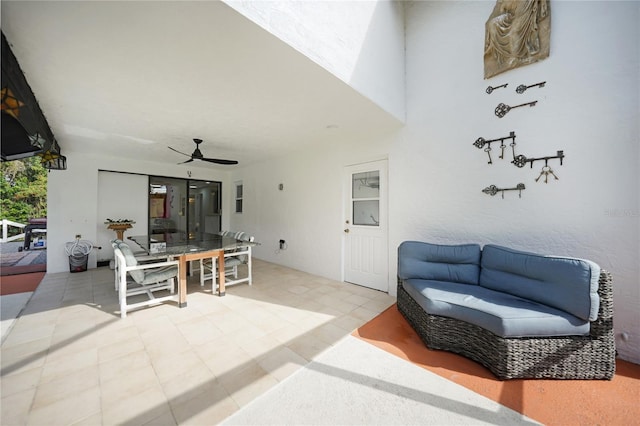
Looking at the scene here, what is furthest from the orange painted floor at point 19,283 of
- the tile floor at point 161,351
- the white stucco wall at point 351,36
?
the white stucco wall at point 351,36

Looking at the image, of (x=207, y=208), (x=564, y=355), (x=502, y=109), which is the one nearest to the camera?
(x=564, y=355)

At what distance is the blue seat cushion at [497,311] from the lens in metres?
1.77

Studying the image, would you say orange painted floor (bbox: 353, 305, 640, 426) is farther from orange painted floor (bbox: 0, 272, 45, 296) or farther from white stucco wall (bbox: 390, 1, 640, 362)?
orange painted floor (bbox: 0, 272, 45, 296)

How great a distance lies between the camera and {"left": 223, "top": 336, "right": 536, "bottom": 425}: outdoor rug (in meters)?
1.45

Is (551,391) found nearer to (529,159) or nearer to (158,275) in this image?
(529,159)

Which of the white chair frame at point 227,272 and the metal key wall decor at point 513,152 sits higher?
the metal key wall decor at point 513,152

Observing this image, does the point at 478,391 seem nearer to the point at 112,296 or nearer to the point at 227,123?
the point at 227,123

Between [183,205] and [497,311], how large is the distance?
7.41 metres

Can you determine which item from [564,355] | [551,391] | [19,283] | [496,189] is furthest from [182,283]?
[496,189]

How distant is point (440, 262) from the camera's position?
275cm

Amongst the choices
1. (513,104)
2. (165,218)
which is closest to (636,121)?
(513,104)

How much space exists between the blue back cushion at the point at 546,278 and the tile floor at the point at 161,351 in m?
1.40

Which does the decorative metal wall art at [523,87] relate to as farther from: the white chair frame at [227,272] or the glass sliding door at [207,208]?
the glass sliding door at [207,208]

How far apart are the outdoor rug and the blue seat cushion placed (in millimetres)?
523
